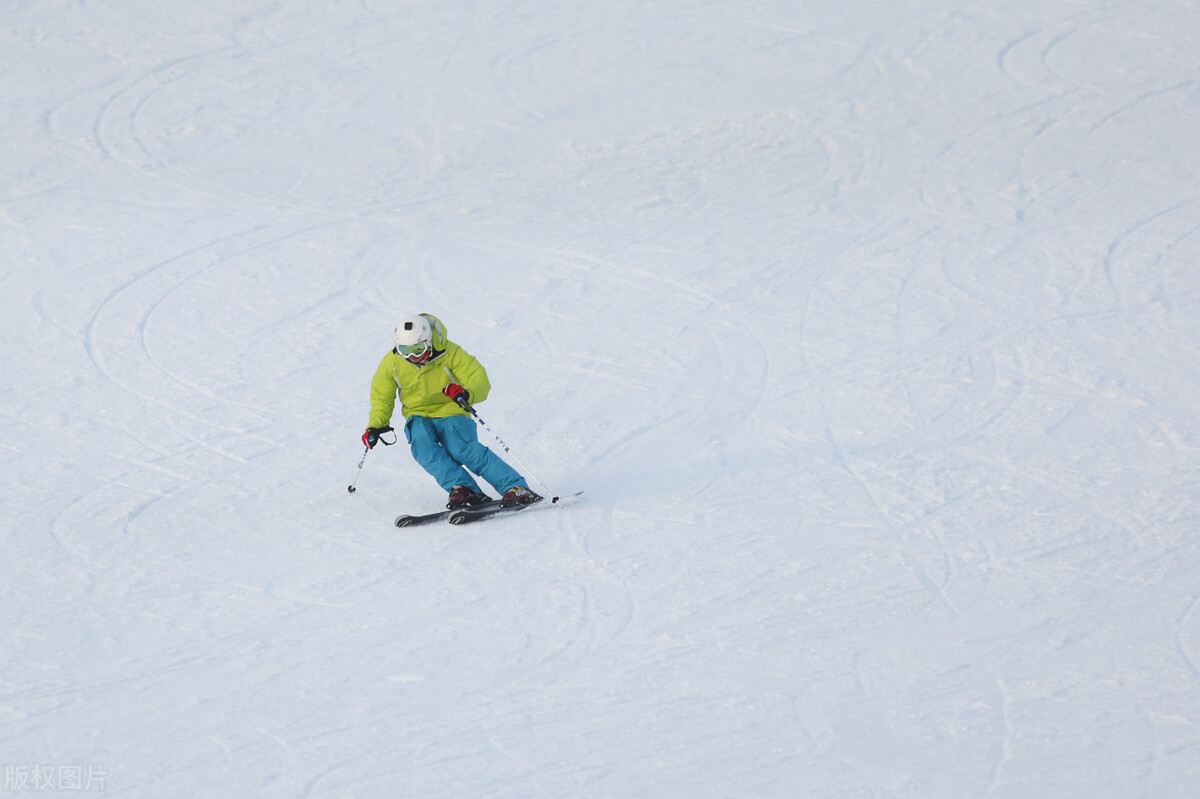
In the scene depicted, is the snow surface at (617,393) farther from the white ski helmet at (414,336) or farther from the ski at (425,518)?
the white ski helmet at (414,336)

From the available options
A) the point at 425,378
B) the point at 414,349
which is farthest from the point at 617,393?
the point at 414,349

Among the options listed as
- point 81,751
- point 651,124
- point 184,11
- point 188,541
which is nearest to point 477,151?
point 651,124

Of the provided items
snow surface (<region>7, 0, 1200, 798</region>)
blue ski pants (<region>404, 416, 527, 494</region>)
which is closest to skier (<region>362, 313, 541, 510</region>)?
blue ski pants (<region>404, 416, 527, 494</region>)

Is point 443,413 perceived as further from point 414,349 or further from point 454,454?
point 414,349

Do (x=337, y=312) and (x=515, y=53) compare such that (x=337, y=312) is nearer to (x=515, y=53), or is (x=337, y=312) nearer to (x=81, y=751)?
(x=81, y=751)

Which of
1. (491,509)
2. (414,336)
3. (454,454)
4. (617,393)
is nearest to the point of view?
(414,336)

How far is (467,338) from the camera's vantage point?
31.5ft

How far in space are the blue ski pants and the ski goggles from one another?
464 millimetres

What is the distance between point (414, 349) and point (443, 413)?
1.71 ft

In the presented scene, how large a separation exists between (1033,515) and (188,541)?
15.3 ft

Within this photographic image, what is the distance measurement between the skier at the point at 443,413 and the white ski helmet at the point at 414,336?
0.01 m

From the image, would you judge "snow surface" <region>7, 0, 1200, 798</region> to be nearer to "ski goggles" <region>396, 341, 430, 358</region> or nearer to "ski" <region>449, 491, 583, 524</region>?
"ski" <region>449, 491, 583, 524</region>

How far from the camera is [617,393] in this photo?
8609mm

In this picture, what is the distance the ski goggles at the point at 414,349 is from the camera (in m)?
6.50
